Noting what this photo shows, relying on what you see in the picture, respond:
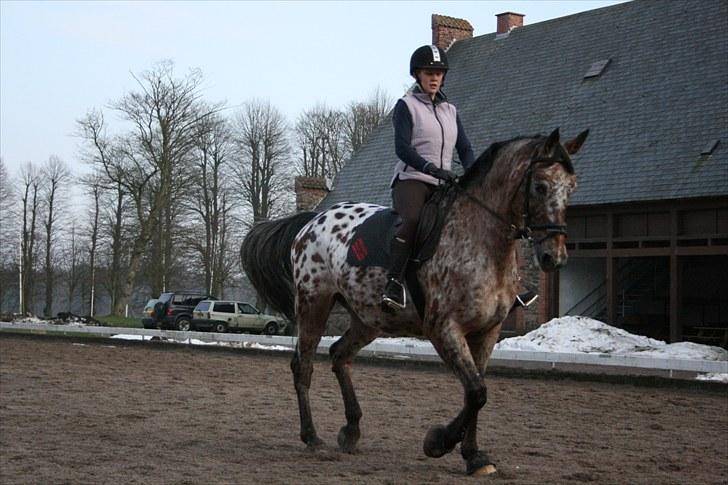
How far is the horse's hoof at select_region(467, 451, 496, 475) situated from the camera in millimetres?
7371

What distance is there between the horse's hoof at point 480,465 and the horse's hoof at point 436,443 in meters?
0.18

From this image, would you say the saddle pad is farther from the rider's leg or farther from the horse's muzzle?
the horse's muzzle

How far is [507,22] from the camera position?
3719cm

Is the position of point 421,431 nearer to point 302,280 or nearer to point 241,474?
point 302,280

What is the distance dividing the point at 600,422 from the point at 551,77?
74.8 ft

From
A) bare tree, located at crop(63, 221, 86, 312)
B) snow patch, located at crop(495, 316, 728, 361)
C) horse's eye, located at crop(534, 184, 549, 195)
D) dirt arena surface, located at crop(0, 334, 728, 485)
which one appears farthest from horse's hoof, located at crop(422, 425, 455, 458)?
bare tree, located at crop(63, 221, 86, 312)

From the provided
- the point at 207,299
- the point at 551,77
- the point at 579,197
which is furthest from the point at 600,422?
the point at 207,299

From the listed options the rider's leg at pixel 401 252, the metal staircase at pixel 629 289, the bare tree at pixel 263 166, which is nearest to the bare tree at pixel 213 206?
the bare tree at pixel 263 166

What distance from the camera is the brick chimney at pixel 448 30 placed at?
129 feet

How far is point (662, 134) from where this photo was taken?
26.6 metres

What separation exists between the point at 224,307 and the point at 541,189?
37756 mm

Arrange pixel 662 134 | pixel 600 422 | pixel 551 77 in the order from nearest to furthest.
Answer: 1. pixel 600 422
2. pixel 662 134
3. pixel 551 77

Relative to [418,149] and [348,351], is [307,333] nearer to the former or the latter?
[348,351]

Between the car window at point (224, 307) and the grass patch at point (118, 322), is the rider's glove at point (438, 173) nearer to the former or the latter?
the grass patch at point (118, 322)
